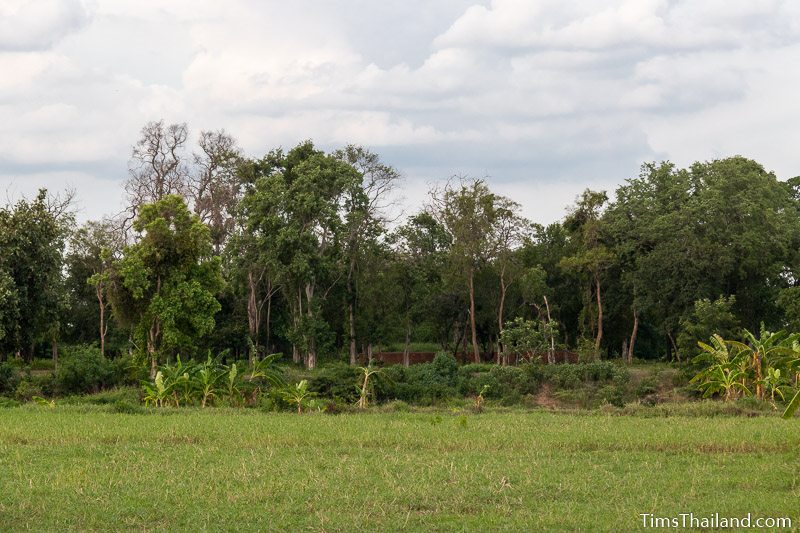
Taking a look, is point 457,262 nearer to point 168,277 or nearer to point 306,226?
point 306,226

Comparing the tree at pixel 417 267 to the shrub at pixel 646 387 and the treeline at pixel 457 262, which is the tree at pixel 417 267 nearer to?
the treeline at pixel 457 262

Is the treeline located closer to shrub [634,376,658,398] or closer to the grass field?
shrub [634,376,658,398]

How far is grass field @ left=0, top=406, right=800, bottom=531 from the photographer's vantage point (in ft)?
33.4

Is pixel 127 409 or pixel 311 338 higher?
pixel 311 338

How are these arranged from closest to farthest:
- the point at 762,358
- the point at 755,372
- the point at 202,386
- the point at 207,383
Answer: the point at 762,358
the point at 755,372
the point at 207,383
the point at 202,386

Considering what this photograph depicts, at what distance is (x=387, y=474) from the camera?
12.5 m

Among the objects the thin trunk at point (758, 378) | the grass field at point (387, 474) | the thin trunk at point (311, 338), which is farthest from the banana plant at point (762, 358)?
the thin trunk at point (311, 338)

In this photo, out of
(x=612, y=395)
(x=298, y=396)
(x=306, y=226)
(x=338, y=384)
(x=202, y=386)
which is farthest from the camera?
(x=306, y=226)

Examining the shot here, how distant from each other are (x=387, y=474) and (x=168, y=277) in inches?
752

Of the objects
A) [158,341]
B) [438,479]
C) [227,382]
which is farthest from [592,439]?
[158,341]

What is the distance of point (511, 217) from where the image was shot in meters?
45.3

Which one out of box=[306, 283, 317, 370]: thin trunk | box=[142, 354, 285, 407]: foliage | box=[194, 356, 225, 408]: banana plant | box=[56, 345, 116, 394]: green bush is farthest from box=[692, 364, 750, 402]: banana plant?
box=[306, 283, 317, 370]: thin trunk

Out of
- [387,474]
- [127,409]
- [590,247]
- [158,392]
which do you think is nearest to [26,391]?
[158,392]

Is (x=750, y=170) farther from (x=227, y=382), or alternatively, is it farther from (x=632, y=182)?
(x=227, y=382)
